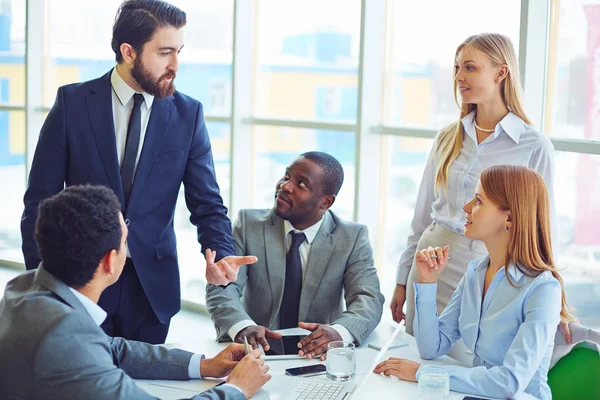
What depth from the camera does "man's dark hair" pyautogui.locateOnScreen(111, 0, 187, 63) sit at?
2.73 m

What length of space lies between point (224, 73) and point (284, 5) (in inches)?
24.5

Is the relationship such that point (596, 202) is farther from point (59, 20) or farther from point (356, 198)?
point (59, 20)

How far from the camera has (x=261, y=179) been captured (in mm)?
5125

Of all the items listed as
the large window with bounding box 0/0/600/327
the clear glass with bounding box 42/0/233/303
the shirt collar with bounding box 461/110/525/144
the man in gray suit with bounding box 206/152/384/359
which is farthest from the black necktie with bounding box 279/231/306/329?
the clear glass with bounding box 42/0/233/303

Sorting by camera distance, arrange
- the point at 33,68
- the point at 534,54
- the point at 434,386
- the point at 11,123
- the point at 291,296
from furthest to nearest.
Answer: the point at 11,123 → the point at 33,68 → the point at 534,54 → the point at 291,296 → the point at 434,386

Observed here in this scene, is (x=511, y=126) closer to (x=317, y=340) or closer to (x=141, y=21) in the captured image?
(x=317, y=340)

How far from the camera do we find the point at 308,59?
4.76 metres

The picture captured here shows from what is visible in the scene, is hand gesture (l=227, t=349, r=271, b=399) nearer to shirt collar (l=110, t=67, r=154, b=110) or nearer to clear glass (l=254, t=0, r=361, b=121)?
shirt collar (l=110, t=67, r=154, b=110)

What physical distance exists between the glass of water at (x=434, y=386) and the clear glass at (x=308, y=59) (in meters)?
2.61

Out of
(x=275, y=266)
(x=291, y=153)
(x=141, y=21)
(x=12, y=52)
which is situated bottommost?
(x=275, y=266)

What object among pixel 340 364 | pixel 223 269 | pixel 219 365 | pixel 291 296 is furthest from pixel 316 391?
pixel 291 296

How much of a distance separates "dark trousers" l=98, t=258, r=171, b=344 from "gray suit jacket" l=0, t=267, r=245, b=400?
0.96m

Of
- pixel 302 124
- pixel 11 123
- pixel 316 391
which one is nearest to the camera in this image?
pixel 316 391

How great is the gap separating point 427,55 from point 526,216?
Answer: 6.82ft
